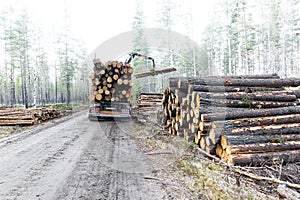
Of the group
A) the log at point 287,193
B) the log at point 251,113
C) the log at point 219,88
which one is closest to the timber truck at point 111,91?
the log at point 219,88

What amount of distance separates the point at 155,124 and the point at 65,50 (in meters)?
30.4

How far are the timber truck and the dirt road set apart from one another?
4.96 m

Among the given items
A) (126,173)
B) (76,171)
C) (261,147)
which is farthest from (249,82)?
(76,171)

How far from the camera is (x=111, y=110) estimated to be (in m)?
12.7

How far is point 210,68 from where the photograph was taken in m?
42.6

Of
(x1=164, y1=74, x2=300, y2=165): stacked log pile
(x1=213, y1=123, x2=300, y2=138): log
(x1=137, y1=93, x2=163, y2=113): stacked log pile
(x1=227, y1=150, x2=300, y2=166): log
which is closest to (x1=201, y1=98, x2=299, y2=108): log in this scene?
(x1=164, y1=74, x2=300, y2=165): stacked log pile

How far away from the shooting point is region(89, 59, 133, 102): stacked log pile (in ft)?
41.9

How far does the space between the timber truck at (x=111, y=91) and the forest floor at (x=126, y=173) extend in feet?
17.9

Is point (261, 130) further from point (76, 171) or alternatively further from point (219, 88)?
point (76, 171)

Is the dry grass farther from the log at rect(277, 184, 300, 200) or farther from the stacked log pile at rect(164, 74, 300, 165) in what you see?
the stacked log pile at rect(164, 74, 300, 165)

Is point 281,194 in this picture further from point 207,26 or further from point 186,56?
point 207,26

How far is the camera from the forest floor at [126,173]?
3.74m

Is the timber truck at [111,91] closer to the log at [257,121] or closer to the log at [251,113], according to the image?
the log at [251,113]

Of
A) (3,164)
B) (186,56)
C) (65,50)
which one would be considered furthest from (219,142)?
(65,50)
